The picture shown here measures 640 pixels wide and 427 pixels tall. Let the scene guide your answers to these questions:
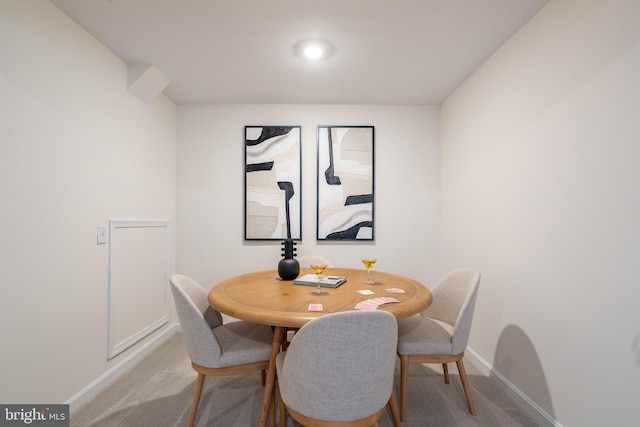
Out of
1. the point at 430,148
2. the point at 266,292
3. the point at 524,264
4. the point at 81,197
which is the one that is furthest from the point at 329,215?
the point at 81,197

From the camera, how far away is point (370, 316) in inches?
41.2

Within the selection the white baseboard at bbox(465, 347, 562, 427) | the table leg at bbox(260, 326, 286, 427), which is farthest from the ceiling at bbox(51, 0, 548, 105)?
the white baseboard at bbox(465, 347, 562, 427)

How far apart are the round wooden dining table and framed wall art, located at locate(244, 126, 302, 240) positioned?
1.13 meters

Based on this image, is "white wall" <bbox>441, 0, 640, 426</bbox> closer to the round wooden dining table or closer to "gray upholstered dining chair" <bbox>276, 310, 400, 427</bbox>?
the round wooden dining table

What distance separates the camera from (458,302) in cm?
197

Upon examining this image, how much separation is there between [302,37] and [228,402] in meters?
2.54

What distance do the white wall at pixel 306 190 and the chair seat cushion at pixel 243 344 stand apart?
1409 mm

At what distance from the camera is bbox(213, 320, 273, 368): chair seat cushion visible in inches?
60.1

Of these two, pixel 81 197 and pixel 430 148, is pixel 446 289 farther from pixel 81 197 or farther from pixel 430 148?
pixel 81 197

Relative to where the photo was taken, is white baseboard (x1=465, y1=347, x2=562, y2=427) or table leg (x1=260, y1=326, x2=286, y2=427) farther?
white baseboard (x1=465, y1=347, x2=562, y2=427)

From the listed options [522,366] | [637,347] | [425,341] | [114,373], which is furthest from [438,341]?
[114,373]

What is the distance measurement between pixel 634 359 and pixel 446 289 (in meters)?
0.96

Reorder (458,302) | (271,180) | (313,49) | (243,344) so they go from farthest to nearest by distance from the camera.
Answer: (271,180) < (313,49) < (458,302) < (243,344)

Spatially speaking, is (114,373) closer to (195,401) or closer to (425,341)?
(195,401)
